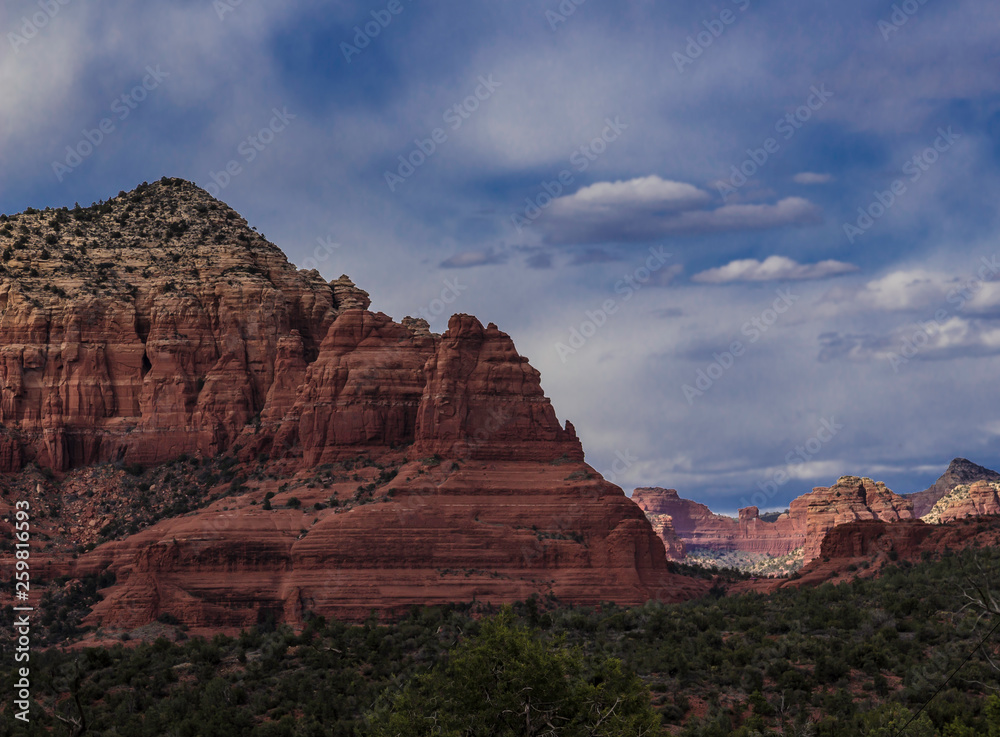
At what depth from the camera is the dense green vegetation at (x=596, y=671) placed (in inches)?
2749

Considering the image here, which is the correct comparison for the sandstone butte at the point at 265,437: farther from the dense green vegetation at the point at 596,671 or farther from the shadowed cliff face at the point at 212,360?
the dense green vegetation at the point at 596,671

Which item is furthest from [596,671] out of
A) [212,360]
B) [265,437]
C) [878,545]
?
[212,360]

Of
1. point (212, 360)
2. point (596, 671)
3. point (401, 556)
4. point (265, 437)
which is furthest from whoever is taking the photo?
point (212, 360)

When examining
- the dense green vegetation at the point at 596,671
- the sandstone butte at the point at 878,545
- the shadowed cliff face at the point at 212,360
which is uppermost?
the shadowed cliff face at the point at 212,360

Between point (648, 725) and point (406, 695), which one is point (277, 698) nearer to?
point (406, 695)

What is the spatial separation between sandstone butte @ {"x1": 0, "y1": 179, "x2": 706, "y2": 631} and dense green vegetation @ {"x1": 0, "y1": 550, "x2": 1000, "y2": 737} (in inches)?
494

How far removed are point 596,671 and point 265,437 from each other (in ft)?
271

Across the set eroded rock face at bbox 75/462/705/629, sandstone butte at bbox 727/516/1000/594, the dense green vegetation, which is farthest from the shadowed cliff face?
the dense green vegetation

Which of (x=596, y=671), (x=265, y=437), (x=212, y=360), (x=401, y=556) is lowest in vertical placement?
(x=596, y=671)

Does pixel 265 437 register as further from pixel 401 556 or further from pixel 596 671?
pixel 596 671

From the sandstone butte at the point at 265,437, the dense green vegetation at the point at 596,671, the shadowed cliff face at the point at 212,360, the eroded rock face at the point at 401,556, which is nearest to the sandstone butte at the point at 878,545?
the eroded rock face at the point at 401,556

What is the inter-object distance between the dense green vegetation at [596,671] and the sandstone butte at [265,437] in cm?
1255

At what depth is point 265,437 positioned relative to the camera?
507 ft

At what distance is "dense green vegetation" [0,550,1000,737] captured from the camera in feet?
229
